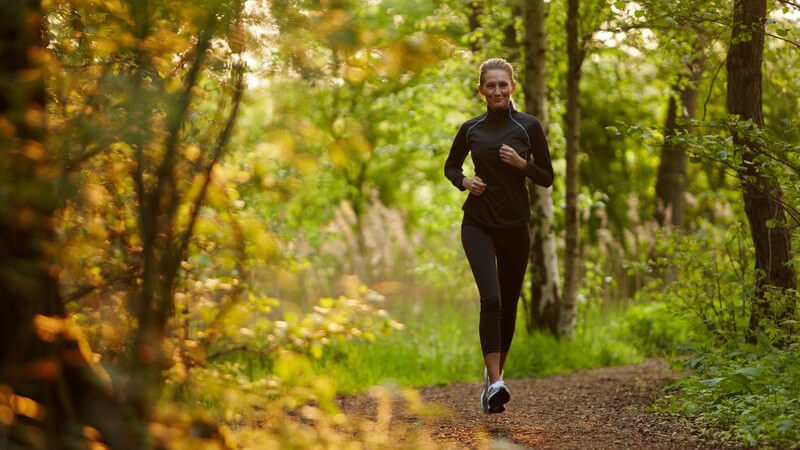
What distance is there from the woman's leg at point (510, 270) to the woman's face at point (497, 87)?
804mm

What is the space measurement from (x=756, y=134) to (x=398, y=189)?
1853 centimetres

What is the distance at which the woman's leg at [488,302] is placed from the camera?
4844 mm

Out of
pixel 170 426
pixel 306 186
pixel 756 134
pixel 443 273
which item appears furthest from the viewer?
pixel 443 273

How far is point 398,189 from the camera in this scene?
2281cm

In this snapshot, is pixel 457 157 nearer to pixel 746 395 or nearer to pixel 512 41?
pixel 746 395

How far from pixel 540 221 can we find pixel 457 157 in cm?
310

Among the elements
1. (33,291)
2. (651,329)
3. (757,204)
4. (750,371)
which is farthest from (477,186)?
(651,329)

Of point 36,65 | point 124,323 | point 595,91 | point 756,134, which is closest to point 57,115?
point 36,65

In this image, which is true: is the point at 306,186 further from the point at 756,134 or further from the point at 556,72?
the point at 556,72

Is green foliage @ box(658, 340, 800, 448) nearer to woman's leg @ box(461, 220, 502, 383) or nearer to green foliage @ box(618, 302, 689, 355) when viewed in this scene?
woman's leg @ box(461, 220, 502, 383)

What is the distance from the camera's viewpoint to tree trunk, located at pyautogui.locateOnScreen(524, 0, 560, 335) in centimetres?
830

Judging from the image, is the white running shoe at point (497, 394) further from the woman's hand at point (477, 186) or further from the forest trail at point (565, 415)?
the woman's hand at point (477, 186)

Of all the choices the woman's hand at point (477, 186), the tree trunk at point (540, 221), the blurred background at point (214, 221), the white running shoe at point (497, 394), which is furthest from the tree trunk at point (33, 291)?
the tree trunk at point (540, 221)

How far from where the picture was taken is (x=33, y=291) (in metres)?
2.65
